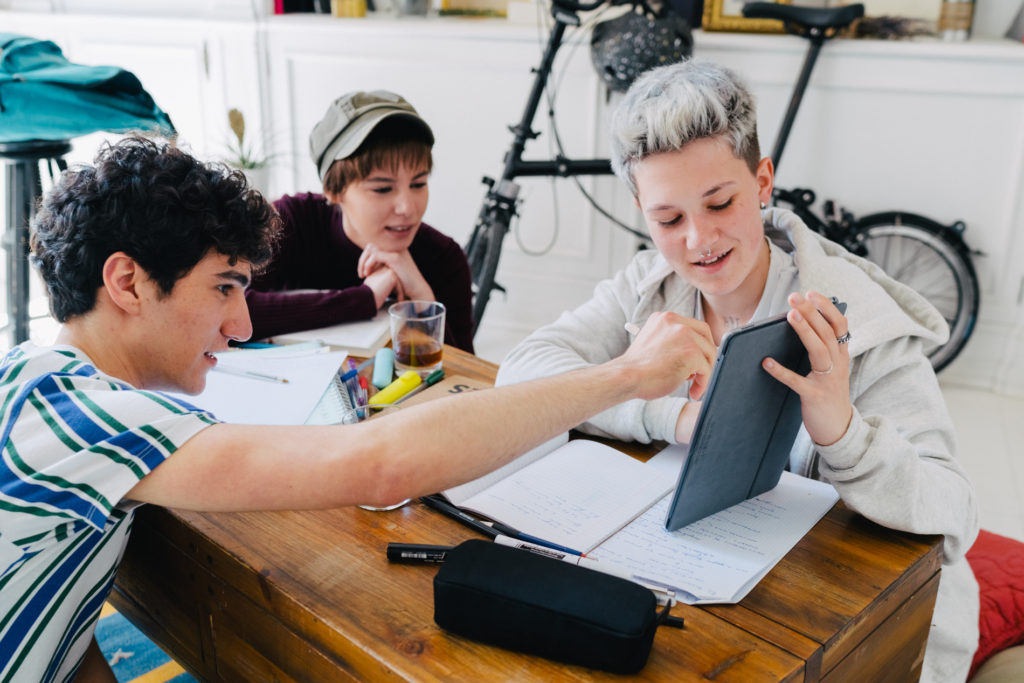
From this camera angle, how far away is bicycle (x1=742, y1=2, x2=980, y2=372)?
2.98 meters

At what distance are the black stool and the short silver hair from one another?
6.01 ft

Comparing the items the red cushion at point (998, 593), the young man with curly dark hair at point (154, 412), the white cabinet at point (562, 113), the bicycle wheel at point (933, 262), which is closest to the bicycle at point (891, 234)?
the bicycle wheel at point (933, 262)

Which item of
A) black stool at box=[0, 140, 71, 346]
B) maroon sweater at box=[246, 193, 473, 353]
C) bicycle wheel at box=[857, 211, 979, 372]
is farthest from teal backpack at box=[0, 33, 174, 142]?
bicycle wheel at box=[857, 211, 979, 372]

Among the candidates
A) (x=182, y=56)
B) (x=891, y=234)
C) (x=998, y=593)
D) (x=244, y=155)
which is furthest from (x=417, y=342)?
(x=182, y=56)

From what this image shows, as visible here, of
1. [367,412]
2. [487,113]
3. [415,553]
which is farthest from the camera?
[487,113]

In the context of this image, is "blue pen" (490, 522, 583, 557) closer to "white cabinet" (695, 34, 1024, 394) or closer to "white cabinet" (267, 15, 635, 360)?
"white cabinet" (267, 15, 635, 360)

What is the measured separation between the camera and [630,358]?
109 cm

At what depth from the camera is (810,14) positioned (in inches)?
117

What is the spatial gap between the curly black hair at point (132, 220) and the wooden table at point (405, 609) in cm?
30

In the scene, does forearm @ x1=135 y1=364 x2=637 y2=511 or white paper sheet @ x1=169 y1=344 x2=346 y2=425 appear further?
white paper sheet @ x1=169 y1=344 x2=346 y2=425

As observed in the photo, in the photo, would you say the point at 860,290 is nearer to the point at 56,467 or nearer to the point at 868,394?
the point at 868,394

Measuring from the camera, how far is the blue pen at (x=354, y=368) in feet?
4.43

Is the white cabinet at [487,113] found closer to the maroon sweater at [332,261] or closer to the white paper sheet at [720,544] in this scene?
the maroon sweater at [332,261]

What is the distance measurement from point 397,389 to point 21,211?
1824mm
